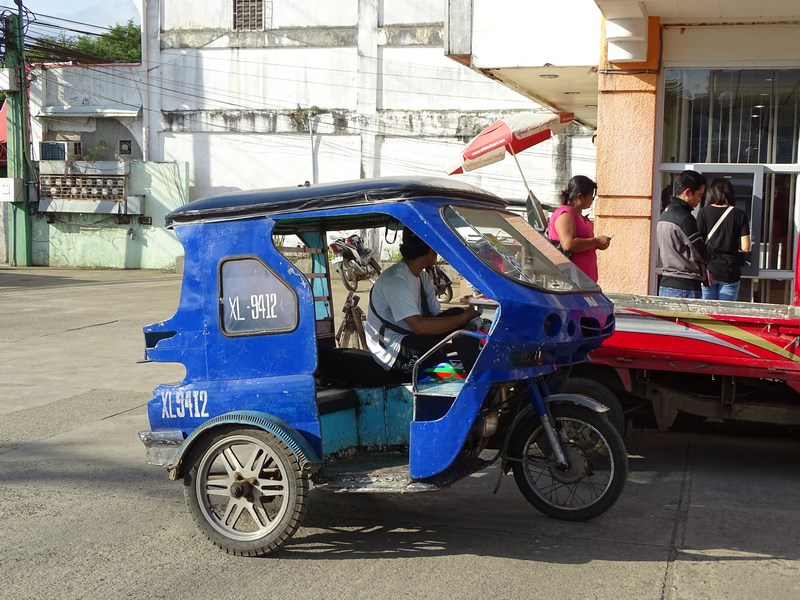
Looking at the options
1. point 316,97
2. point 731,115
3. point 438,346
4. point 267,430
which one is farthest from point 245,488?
point 316,97

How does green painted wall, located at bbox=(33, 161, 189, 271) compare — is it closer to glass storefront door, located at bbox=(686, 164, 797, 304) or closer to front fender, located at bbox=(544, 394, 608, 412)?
glass storefront door, located at bbox=(686, 164, 797, 304)

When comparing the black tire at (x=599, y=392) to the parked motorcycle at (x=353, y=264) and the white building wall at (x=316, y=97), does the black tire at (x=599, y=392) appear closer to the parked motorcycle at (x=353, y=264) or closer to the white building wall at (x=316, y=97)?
the parked motorcycle at (x=353, y=264)

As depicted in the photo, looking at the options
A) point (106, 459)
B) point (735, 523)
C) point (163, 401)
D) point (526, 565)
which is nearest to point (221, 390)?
point (163, 401)

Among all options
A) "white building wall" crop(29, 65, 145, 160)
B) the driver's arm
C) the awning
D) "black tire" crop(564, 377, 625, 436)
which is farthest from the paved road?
"white building wall" crop(29, 65, 145, 160)

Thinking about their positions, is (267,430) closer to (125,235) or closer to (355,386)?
(355,386)

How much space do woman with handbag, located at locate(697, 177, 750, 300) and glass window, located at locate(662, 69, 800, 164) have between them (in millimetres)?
2004

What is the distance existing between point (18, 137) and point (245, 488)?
25.9 meters

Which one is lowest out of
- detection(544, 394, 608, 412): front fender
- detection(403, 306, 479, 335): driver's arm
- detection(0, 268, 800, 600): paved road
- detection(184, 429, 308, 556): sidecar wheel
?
detection(0, 268, 800, 600): paved road

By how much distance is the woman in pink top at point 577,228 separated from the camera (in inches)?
275

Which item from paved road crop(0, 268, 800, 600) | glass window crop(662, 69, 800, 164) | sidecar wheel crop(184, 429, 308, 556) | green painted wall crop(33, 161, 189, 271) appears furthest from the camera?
green painted wall crop(33, 161, 189, 271)

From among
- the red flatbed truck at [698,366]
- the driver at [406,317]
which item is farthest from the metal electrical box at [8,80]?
the driver at [406,317]

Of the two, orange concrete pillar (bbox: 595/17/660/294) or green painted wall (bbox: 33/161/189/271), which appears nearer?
orange concrete pillar (bbox: 595/17/660/294)

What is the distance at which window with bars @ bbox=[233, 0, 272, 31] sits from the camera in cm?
2638

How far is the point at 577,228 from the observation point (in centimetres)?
716
